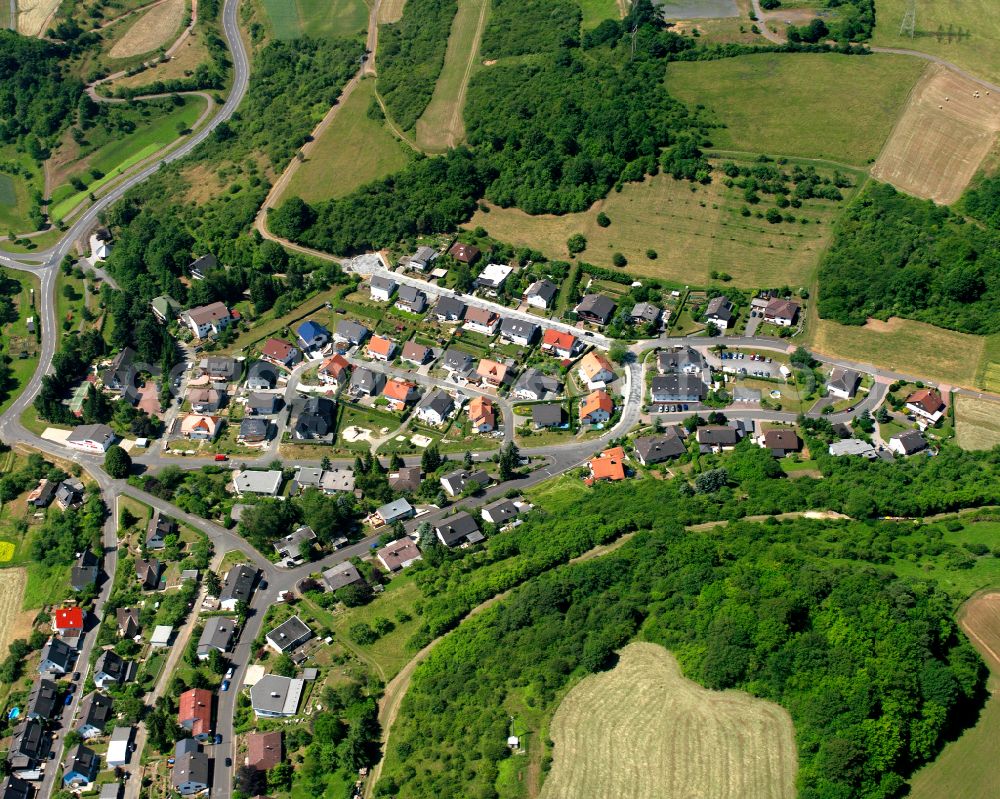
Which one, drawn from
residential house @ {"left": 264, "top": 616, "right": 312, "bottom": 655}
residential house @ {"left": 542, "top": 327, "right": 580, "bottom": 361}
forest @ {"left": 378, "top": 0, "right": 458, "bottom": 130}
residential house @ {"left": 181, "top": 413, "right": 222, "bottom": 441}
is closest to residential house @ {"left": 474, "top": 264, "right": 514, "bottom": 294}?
residential house @ {"left": 542, "top": 327, "right": 580, "bottom": 361}

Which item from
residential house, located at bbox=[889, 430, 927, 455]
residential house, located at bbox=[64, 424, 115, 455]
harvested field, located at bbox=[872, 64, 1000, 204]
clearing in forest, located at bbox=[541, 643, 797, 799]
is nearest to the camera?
clearing in forest, located at bbox=[541, 643, 797, 799]

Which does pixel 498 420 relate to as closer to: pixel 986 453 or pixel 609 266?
pixel 609 266

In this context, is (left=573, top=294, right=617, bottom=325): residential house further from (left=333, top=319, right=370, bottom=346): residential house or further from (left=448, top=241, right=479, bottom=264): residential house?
(left=333, top=319, right=370, bottom=346): residential house

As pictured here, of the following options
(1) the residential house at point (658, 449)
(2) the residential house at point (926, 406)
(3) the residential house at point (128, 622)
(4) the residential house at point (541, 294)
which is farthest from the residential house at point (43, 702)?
(2) the residential house at point (926, 406)

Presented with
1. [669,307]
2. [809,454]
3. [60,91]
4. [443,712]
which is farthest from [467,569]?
[60,91]

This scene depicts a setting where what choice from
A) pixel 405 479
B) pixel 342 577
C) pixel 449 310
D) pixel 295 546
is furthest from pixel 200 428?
pixel 449 310

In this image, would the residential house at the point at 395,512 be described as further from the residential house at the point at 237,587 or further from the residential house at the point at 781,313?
the residential house at the point at 781,313
